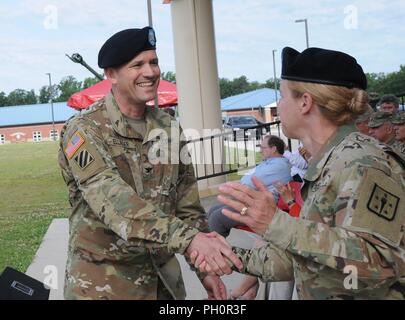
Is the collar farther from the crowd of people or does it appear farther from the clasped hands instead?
the clasped hands

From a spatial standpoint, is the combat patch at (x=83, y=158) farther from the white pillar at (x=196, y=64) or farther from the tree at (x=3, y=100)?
the tree at (x=3, y=100)

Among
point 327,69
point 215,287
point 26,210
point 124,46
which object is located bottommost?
point 26,210

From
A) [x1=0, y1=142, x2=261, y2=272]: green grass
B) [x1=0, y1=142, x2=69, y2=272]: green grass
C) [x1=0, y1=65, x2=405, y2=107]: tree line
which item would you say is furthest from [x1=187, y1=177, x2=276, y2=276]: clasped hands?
[x1=0, y1=65, x2=405, y2=107]: tree line

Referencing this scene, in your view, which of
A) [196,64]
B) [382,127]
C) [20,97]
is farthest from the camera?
[20,97]

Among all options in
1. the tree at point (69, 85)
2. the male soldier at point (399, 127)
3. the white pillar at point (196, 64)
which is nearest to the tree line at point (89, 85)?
the tree at point (69, 85)

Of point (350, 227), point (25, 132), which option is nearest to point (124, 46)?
point (350, 227)

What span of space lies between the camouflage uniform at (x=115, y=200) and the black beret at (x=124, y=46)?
0.20 m

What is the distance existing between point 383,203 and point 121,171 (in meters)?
1.25

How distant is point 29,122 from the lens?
7894 cm

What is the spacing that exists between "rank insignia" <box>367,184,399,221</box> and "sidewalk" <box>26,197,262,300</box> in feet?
12.3

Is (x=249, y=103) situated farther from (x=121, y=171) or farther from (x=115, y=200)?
(x=115, y=200)

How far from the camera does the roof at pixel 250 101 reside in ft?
262

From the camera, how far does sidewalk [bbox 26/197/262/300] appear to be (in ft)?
18.2

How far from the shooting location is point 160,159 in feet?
8.79
